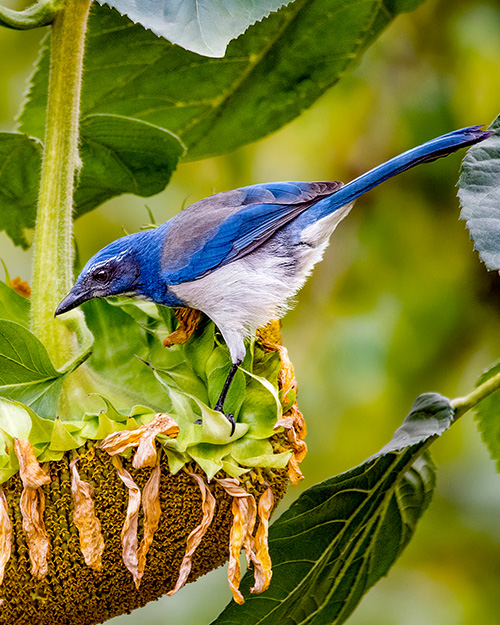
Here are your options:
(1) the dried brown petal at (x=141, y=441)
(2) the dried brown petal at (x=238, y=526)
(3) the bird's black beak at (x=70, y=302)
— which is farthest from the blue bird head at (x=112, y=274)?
(2) the dried brown petal at (x=238, y=526)

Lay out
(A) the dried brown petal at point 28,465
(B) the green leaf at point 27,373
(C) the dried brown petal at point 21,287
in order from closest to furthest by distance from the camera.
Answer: (A) the dried brown petal at point 28,465 < (B) the green leaf at point 27,373 < (C) the dried brown petal at point 21,287

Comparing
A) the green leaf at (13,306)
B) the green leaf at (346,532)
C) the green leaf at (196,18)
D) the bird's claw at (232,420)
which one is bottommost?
the green leaf at (346,532)

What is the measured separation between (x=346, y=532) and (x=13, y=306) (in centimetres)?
58

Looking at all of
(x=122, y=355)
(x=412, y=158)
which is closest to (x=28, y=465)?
(x=122, y=355)

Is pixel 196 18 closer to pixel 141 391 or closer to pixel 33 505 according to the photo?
pixel 141 391

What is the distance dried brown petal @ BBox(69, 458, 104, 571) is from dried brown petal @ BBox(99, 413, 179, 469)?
4 centimetres

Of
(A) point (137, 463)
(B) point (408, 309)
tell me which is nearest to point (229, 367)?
(A) point (137, 463)

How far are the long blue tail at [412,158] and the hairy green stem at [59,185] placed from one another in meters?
0.46

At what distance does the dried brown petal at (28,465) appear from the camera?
3.00ft

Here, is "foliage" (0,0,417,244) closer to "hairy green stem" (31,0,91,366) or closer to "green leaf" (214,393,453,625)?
"hairy green stem" (31,0,91,366)

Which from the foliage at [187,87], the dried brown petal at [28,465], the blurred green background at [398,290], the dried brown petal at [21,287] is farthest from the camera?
the blurred green background at [398,290]

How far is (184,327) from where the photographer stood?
118 cm

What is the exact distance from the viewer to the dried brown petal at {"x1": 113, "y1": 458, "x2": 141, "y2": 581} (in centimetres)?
94

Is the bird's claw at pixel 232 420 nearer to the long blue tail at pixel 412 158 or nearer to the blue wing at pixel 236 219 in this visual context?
the blue wing at pixel 236 219
